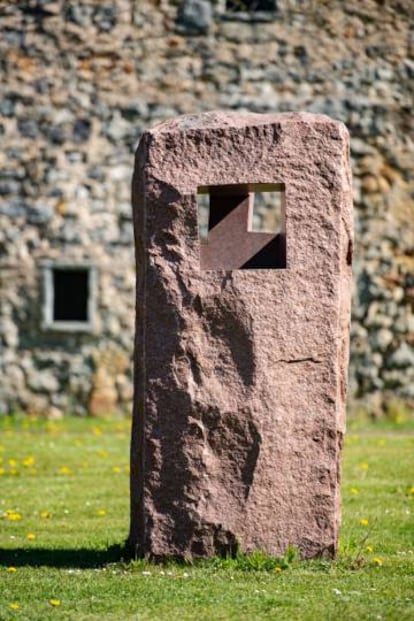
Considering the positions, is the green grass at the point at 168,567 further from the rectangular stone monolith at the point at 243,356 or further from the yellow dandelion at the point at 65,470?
the rectangular stone monolith at the point at 243,356

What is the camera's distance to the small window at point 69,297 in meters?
12.7

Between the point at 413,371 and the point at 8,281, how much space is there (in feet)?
14.8

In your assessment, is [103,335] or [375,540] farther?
[103,335]

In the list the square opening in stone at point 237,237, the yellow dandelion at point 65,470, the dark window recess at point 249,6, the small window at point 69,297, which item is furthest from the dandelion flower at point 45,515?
the dark window recess at point 249,6

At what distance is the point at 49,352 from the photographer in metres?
12.8

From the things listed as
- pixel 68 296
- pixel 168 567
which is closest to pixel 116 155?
pixel 68 296

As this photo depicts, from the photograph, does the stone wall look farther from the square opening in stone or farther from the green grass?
the square opening in stone

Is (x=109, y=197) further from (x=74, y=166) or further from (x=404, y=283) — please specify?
(x=404, y=283)

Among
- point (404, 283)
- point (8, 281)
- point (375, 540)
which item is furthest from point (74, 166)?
point (375, 540)

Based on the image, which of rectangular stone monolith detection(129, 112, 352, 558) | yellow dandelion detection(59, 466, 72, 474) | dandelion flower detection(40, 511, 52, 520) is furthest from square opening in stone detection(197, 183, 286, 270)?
yellow dandelion detection(59, 466, 72, 474)

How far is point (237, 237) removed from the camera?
5.63m

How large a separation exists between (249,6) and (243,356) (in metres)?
8.45

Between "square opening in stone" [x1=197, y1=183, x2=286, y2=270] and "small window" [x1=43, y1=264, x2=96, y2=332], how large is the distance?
7085 mm

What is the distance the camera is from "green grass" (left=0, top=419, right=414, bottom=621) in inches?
179
